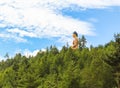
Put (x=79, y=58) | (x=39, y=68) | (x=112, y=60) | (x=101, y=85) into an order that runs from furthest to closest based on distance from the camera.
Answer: (x=79, y=58) < (x=39, y=68) < (x=101, y=85) < (x=112, y=60)

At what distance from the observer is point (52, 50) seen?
528 ft

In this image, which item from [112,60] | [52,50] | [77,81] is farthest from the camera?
[52,50]

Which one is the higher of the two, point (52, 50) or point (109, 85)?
point (52, 50)

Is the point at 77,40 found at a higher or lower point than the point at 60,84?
higher

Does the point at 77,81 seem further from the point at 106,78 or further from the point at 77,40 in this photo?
the point at 77,40

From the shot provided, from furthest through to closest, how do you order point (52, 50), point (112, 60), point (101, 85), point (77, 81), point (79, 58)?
point (52, 50), point (79, 58), point (101, 85), point (77, 81), point (112, 60)

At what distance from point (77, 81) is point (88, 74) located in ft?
46.1

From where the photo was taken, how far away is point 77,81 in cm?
6009

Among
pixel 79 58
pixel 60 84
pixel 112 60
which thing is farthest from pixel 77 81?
pixel 79 58

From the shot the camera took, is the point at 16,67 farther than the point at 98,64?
Yes

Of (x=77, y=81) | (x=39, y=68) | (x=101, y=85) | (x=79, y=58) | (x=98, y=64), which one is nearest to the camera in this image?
(x=77, y=81)

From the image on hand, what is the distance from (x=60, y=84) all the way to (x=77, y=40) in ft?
359

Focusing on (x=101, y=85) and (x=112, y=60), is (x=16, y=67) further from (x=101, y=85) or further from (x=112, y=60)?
(x=112, y=60)

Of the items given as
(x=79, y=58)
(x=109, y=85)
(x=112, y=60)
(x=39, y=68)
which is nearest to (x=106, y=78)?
(x=109, y=85)
